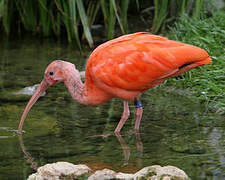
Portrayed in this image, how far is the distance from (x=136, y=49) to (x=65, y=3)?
332 centimetres

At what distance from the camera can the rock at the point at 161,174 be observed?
3846 mm

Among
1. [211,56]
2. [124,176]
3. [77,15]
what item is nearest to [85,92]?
[124,176]

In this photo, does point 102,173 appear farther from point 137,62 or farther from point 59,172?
point 137,62

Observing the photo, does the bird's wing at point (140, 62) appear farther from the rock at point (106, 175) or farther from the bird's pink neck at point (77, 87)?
the rock at point (106, 175)

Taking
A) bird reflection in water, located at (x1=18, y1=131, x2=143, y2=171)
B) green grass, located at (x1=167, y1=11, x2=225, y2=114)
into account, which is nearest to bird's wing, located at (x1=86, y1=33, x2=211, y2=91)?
bird reflection in water, located at (x1=18, y1=131, x2=143, y2=171)

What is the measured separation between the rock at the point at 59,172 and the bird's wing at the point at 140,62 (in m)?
1.33

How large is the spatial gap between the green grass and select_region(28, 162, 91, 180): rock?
2.22 metres

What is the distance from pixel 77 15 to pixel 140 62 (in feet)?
13.2

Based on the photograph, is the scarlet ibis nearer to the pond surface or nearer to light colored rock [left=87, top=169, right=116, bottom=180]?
the pond surface

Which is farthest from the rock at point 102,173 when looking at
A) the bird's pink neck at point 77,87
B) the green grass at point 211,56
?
the green grass at point 211,56

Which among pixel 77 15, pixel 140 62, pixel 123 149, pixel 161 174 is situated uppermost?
pixel 140 62

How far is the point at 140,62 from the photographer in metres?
5.25

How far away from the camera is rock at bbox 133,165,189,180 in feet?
12.6

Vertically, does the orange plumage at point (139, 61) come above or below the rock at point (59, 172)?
above
